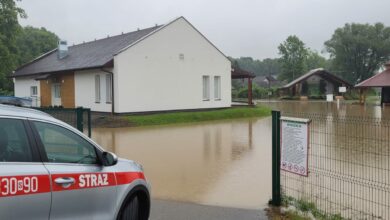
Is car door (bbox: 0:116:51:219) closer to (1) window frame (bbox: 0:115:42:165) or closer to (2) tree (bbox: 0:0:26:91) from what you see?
(1) window frame (bbox: 0:115:42:165)

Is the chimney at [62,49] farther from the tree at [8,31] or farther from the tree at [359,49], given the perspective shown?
the tree at [359,49]

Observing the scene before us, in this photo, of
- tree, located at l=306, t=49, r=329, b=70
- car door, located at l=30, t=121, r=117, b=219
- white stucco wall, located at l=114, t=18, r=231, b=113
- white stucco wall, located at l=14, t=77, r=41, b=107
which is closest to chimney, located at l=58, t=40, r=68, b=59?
white stucco wall, located at l=14, t=77, r=41, b=107

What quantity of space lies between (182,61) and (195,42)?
1753 millimetres

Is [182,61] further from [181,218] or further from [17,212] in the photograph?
[17,212]

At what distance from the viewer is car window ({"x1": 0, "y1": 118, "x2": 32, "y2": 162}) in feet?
12.7

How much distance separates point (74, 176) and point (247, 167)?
7324mm

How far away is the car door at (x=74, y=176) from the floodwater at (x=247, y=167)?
337 centimetres

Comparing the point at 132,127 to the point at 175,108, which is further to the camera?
the point at 175,108

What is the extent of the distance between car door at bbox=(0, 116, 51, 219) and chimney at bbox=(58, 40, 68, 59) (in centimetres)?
3430

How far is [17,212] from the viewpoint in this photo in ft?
12.3

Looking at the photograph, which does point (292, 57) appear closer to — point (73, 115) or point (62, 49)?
point (62, 49)

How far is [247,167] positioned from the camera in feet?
37.0

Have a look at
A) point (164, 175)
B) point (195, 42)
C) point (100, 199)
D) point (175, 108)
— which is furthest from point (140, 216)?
point (195, 42)

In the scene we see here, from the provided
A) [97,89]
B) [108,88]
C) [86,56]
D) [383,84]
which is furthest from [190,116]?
[383,84]
